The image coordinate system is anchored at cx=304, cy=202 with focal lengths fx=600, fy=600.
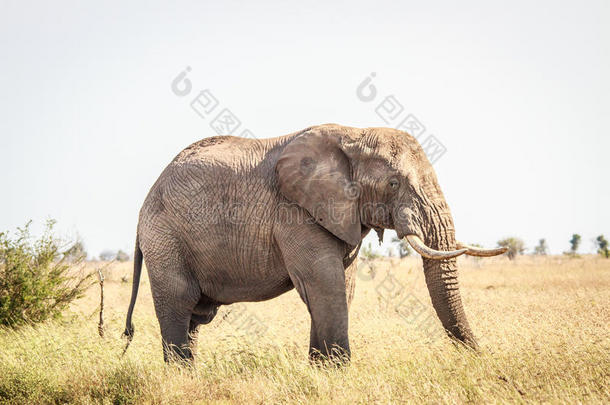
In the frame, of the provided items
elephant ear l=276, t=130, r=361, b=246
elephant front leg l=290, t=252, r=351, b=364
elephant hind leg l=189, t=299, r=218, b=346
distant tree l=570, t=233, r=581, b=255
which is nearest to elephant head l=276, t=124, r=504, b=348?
elephant ear l=276, t=130, r=361, b=246

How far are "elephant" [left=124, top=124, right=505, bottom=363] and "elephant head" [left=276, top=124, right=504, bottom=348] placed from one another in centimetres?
1

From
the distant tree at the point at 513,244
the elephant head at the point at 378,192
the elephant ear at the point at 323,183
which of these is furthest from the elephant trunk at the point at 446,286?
the distant tree at the point at 513,244

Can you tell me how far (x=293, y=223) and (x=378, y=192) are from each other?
1114mm

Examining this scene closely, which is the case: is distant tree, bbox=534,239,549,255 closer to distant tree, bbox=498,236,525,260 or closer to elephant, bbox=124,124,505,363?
distant tree, bbox=498,236,525,260

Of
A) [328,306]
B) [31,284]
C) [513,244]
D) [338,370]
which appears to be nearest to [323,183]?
[328,306]

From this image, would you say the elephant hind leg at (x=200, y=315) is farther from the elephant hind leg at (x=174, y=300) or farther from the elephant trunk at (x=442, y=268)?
the elephant trunk at (x=442, y=268)

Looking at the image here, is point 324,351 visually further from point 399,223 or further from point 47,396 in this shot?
point 47,396

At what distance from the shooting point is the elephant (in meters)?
7.07

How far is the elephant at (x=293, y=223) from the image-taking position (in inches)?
279

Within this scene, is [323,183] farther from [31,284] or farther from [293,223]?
[31,284]

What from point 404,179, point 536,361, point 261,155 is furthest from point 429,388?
point 261,155

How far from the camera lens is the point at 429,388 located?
5.99 metres

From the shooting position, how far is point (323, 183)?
7.37 meters

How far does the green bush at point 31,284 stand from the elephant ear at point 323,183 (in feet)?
23.5
